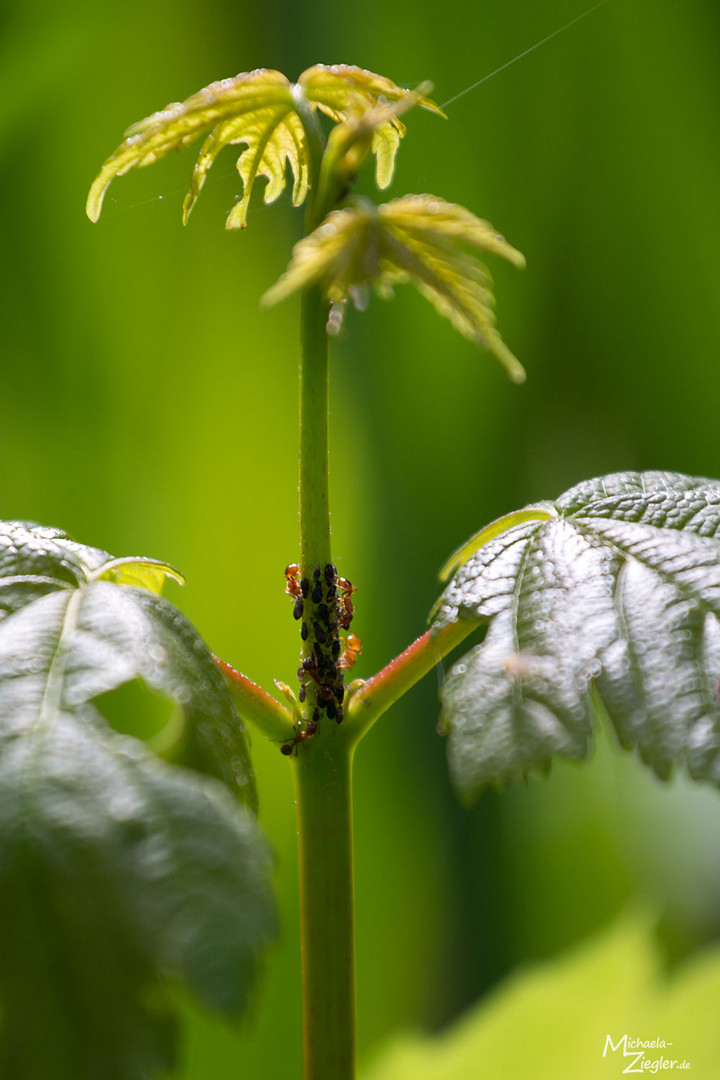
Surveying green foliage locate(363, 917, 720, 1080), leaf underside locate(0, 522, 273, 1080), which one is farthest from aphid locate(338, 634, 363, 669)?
green foliage locate(363, 917, 720, 1080)

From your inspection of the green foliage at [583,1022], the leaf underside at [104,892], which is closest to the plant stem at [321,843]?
the leaf underside at [104,892]

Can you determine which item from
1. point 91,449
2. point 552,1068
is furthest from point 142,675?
point 91,449

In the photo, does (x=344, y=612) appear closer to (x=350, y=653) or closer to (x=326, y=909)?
(x=350, y=653)

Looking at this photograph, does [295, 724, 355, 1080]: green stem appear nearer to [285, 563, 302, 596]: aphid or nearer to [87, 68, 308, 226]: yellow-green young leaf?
[285, 563, 302, 596]: aphid

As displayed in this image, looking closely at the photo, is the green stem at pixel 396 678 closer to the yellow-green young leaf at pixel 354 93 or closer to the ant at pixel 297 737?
the ant at pixel 297 737

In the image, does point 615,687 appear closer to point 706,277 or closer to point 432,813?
point 432,813

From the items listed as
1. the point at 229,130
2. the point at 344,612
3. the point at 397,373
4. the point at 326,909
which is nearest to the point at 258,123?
the point at 229,130
